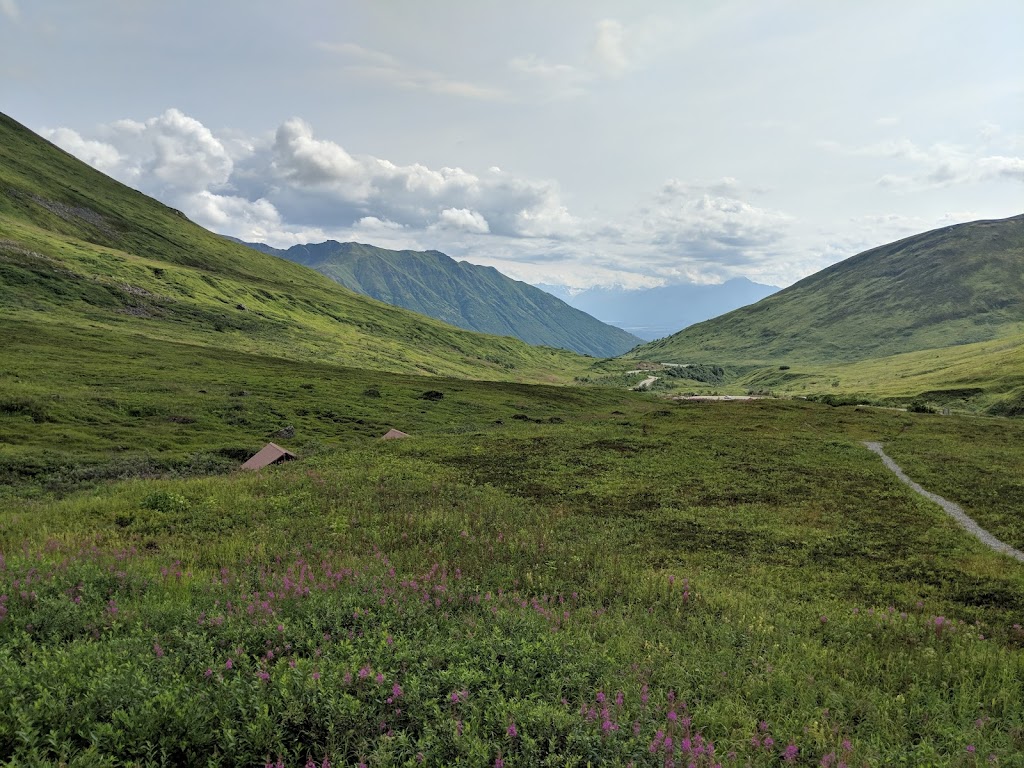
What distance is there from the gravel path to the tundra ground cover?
1.23m

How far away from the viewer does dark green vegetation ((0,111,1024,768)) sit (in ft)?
19.6

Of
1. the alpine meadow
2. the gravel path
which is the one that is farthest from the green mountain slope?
the gravel path

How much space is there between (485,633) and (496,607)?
1.53 meters

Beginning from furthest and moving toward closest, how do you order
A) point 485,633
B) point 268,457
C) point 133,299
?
point 133,299
point 268,457
point 485,633

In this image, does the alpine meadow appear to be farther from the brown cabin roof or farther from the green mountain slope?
the green mountain slope

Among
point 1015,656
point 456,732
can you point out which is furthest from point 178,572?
point 1015,656

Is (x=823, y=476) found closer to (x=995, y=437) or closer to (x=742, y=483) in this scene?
(x=742, y=483)

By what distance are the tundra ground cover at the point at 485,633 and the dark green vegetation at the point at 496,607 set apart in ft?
0.20

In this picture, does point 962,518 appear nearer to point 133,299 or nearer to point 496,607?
point 496,607

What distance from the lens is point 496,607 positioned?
1050cm

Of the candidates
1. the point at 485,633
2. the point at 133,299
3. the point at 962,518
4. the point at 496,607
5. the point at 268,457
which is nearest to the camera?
the point at 485,633

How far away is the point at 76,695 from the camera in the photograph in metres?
5.72

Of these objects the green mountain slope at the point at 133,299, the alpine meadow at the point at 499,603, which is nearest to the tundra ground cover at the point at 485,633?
the alpine meadow at the point at 499,603

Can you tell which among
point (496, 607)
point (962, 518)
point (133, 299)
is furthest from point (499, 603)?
point (133, 299)
